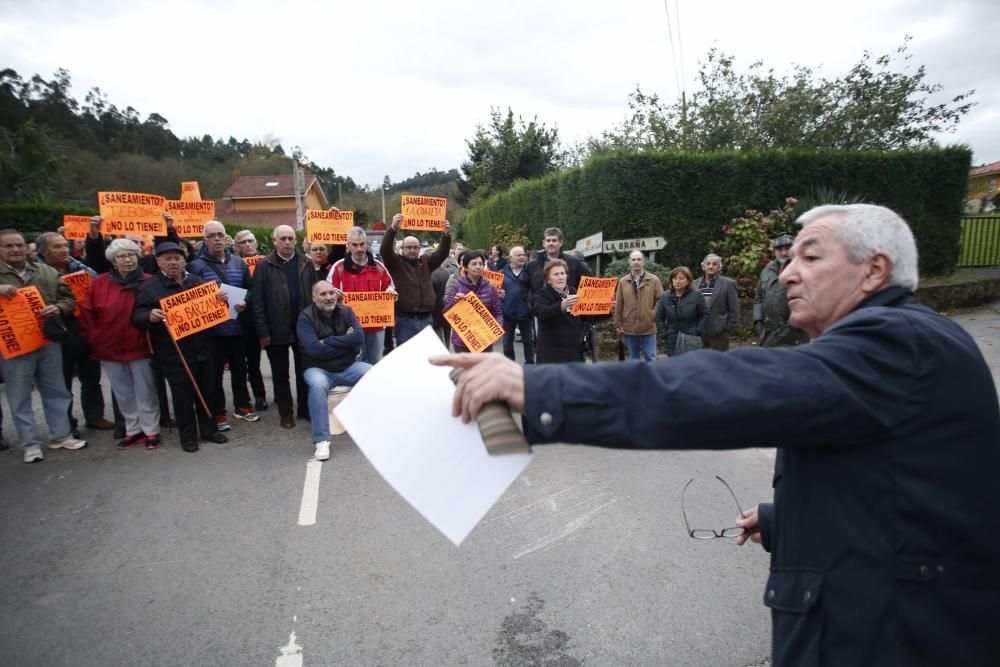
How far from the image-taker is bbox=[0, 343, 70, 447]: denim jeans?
564cm

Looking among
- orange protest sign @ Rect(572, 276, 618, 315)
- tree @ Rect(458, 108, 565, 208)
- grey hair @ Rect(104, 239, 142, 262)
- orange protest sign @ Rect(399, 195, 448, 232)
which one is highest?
tree @ Rect(458, 108, 565, 208)

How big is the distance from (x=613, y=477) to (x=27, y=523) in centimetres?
475

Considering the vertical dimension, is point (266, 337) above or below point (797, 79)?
below

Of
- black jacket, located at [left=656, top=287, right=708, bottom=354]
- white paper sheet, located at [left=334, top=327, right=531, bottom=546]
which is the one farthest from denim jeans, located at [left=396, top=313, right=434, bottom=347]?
white paper sheet, located at [left=334, top=327, right=531, bottom=546]

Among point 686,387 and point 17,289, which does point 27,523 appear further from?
point 686,387

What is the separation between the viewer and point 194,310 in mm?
5914

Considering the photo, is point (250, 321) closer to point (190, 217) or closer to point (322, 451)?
point (190, 217)

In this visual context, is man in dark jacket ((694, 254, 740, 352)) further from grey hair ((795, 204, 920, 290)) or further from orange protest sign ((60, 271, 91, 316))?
orange protest sign ((60, 271, 91, 316))

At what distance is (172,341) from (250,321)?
3.90ft

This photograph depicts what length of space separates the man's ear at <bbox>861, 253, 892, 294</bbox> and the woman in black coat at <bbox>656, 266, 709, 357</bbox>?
6.17m

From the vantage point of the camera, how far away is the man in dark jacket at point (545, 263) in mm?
8031

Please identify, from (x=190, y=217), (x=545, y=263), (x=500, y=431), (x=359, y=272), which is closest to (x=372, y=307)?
(x=359, y=272)

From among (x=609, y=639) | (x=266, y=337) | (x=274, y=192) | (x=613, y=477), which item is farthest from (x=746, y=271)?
(x=274, y=192)

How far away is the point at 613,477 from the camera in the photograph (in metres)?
5.04
